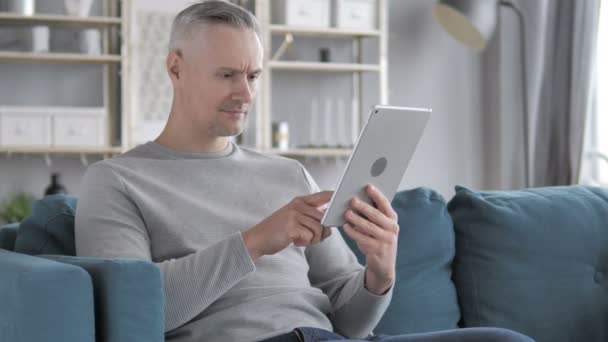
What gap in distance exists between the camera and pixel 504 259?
2.07 m

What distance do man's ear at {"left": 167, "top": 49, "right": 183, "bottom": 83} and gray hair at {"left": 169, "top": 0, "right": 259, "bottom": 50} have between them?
24mm

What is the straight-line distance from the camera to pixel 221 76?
173 cm

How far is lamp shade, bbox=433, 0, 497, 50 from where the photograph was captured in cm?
415

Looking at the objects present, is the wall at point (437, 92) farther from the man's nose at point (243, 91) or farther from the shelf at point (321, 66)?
the man's nose at point (243, 91)

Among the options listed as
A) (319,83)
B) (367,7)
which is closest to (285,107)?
(319,83)

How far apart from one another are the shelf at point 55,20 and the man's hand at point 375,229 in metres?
2.91

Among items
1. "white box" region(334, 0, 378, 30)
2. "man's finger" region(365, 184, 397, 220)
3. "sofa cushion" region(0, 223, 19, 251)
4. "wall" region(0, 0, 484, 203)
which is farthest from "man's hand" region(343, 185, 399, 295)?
"wall" region(0, 0, 484, 203)

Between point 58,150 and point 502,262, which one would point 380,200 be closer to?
point 502,262

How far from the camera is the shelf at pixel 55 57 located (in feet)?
13.2

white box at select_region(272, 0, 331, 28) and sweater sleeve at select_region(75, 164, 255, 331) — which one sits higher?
Result: white box at select_region(272, 0, 331, 28)

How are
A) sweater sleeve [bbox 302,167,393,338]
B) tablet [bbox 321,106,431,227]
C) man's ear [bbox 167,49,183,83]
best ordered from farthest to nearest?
man's ear [bbox 167,49,183,83]
sweater sleeve [bbox 302,167,393,338]
tablet [bbox 321,106,431,227]

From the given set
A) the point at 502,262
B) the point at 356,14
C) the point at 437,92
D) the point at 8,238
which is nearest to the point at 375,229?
the point at 502,262

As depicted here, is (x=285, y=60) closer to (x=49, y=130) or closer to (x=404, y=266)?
(x=49, y=130)

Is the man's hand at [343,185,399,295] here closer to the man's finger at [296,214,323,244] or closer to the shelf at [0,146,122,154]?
the man's finger at [296,214,323,244]
